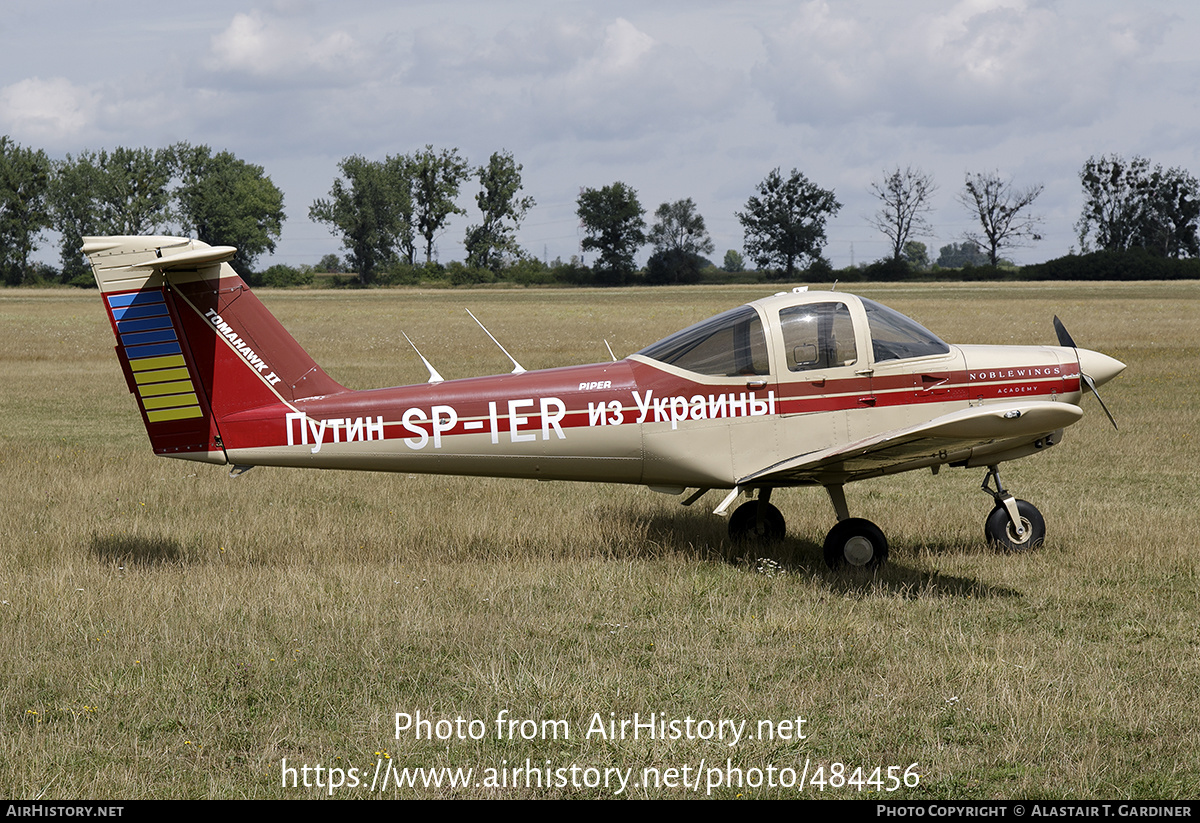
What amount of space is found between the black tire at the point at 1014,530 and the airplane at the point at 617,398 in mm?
824

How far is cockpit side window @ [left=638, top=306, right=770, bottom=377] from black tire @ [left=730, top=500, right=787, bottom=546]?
69.7 inches

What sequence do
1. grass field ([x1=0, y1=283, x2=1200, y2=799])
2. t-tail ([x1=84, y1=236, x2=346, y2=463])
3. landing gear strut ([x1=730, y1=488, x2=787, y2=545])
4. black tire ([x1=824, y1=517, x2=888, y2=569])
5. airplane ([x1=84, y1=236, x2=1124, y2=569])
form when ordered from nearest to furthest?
grass field ([x1=0, y1=283, x2=1200, y2=799]) < t-tail ([x1=84, y1=236, x2=346, y2=463]) < airplane ([x1=84, y1=236, x2=1124, y2=569]) < black tire ([x1=824, y1=517, x2=888, y2=569]) < landing gear strut ([x1=730, y1=488, x2=787, y2=545])

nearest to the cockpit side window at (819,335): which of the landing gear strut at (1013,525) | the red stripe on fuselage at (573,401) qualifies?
the red stripe on fuselage at (573,401)

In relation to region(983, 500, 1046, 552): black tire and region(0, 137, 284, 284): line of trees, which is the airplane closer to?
region(983, 500, 1046, 552): black tire

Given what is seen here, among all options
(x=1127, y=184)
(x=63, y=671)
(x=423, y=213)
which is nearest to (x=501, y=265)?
(x=423, y=213)

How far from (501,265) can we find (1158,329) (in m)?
84.1

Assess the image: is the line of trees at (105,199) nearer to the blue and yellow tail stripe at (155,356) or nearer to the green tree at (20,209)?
the green tree at (20,209)

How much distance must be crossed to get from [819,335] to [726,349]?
762mm

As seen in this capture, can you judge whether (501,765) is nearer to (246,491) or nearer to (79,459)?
(246,491)

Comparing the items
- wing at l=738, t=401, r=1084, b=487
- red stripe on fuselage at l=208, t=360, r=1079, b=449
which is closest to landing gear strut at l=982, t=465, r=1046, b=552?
wing at l=738, t=401, r=1084, b=487

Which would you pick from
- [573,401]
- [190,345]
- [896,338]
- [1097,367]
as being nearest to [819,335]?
[896,338]

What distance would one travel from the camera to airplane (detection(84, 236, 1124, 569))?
319 inches

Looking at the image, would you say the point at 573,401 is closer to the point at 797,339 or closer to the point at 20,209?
the point at 797,339

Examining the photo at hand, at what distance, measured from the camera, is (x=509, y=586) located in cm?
803
